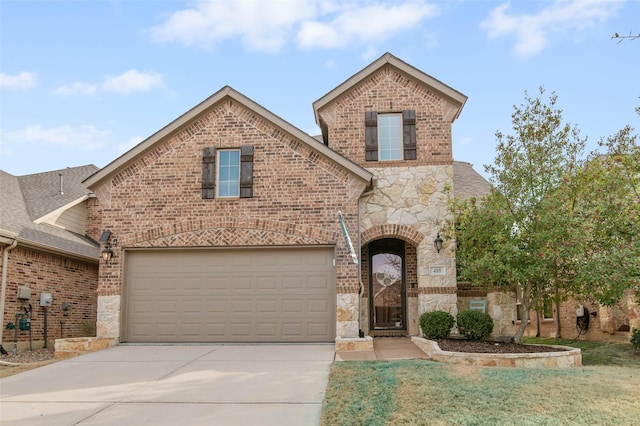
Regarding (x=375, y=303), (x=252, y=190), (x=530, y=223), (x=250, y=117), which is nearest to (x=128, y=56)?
(x=250, y=117)

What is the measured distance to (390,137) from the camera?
48.8ft

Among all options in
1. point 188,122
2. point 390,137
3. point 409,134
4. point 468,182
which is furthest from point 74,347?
point 468,182

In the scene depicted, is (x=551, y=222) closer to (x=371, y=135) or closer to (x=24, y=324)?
(x=371, y=135)

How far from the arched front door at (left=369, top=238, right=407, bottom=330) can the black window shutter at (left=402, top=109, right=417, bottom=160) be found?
8.24 ft

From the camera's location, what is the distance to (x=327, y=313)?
13.0 meters

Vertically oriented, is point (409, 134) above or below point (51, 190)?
above

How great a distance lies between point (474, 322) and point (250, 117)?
7144 millimetres

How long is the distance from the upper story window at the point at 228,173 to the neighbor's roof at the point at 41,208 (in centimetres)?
481

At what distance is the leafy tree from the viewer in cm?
1127

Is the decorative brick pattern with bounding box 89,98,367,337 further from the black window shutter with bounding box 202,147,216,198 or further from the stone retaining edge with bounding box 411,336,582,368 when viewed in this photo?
the stone retaining edge with bounding box 411,336,582,368

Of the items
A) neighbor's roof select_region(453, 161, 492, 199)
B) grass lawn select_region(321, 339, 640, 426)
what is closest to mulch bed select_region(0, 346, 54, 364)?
grass lawn select_region(321, 339, 640, 426)

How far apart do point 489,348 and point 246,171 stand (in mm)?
6748

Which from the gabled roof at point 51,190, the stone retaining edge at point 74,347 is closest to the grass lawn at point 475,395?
the stone retaining edge at point 74,347

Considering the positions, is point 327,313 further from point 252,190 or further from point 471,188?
point 471,188
